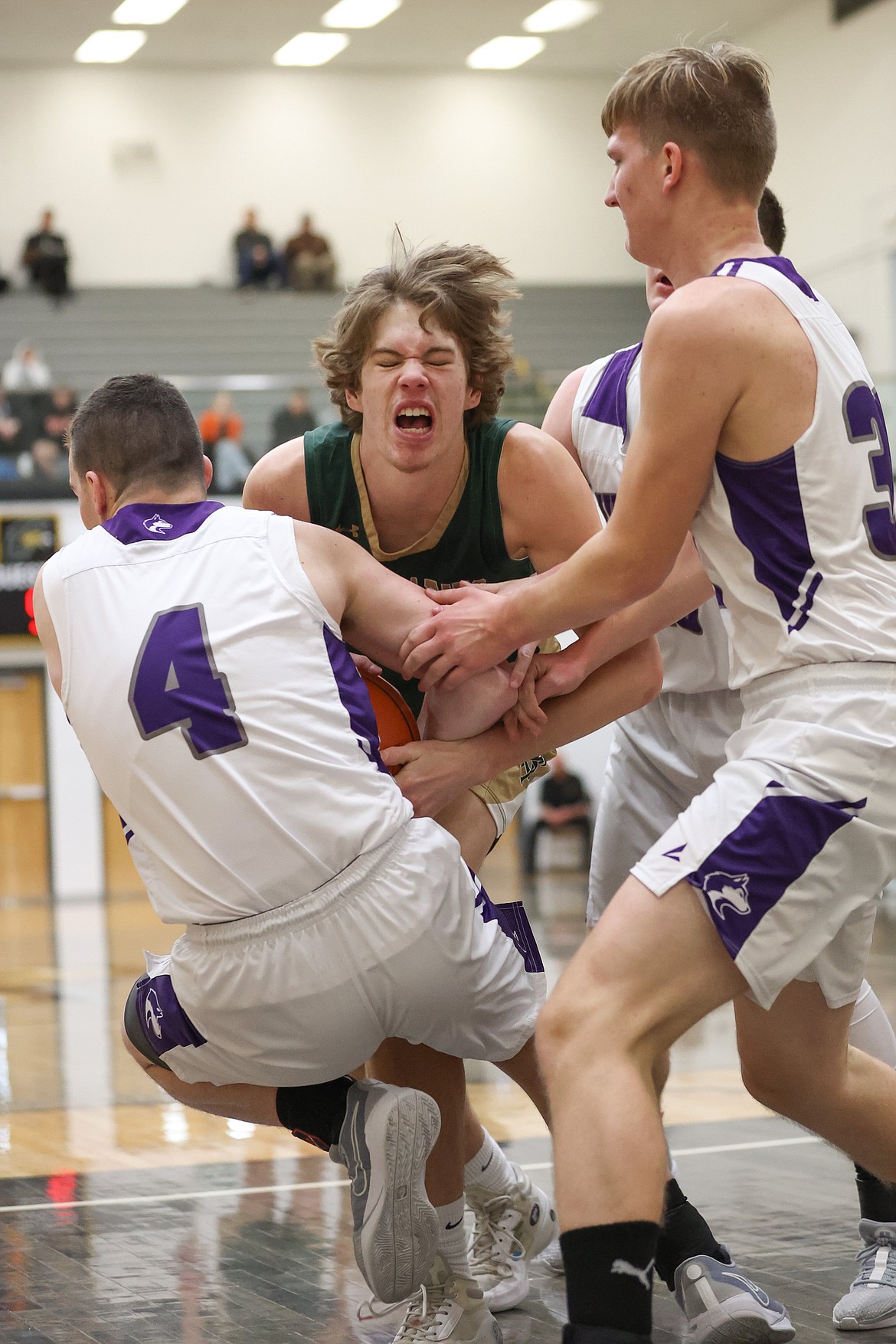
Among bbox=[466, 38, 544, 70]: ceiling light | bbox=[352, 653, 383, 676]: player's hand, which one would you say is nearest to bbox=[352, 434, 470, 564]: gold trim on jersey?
bbox=[352, 653, 383, 676]: player's hand

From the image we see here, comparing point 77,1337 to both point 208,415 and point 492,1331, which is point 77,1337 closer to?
point 492,1331

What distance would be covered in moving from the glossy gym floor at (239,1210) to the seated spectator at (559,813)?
36.8 ft

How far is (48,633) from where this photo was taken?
114 inches

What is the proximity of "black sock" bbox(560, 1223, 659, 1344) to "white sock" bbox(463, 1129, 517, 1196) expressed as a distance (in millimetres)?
1392

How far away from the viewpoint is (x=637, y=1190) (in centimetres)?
219

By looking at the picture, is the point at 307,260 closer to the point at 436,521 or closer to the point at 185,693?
the point at 436,521

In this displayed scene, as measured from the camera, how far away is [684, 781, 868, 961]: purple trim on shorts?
7.64 feet

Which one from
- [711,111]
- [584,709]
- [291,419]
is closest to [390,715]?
[584,709]

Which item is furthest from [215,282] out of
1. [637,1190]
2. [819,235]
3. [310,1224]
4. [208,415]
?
[637,1190]

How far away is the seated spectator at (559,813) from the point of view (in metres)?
18.6

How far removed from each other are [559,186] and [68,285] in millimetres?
7377

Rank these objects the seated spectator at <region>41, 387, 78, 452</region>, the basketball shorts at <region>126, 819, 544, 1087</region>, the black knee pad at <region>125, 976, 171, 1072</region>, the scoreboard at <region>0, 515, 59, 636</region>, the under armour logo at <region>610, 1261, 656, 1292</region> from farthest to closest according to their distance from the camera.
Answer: the seated spectator at <region>41, 387, 78, 452</region>, the scoreboard at <region>0, 515, 59, 636</region>, the black knee pad at <region>125, 976, 171, 1072</region>, the basketball shorts at <region>126, 819, 544, 1087</region>, the under armour logo at <region>610, 1261, 656, 1292</region>

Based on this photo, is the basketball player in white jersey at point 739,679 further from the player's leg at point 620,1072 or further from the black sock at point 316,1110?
the black sock at point 316,1110

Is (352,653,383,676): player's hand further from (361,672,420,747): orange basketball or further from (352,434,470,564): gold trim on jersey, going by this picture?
(352,434,470,564): gold trim on jersey
